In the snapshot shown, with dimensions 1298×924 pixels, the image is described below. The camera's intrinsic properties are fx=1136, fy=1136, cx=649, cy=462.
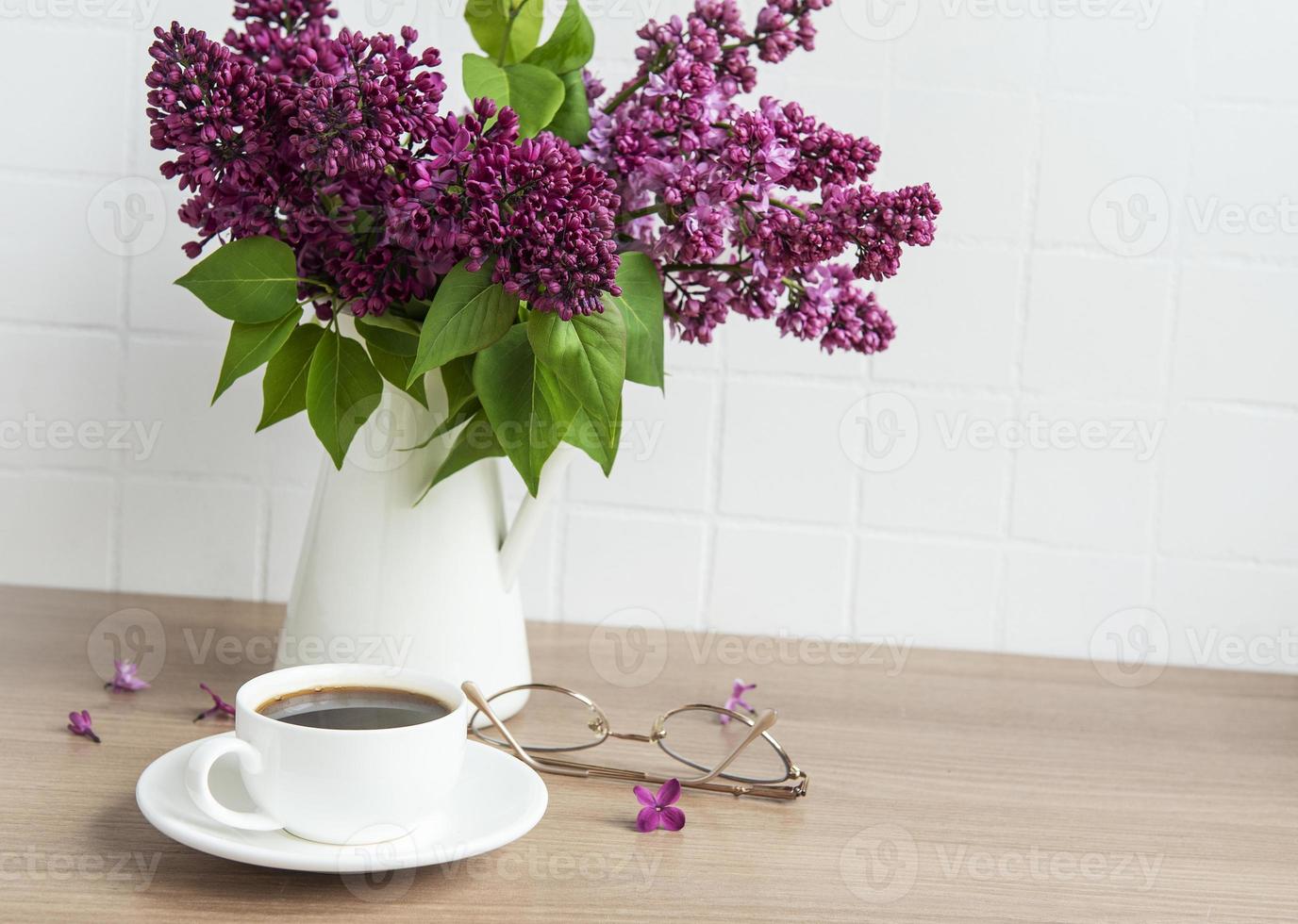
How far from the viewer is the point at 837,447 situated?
117cm

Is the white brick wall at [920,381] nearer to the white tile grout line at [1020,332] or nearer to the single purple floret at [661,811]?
the white tile grout line at [1020,332]

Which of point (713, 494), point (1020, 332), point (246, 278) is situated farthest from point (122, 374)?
point (1020, 332)

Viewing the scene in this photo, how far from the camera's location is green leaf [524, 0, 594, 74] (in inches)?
30.6

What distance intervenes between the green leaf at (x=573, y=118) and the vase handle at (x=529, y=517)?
21cm

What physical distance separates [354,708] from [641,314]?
30cm

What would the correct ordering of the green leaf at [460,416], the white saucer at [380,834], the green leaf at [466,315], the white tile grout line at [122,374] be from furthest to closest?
the white tile grout line at [122,374], the green leaf at [460,416], the green leaf at [466,315], the white saucer at [380,834]

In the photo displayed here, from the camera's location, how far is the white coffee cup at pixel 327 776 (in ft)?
1.90

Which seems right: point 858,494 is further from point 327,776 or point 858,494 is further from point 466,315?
point 327,776

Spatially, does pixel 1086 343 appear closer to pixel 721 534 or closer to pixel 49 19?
pixel 721 534

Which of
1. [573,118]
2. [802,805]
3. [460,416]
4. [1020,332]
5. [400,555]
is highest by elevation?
[573,118]

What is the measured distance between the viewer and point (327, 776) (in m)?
0.58

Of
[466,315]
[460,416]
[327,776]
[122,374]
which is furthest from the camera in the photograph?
[122,374]

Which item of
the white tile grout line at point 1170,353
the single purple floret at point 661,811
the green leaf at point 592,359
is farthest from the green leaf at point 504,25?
the white tile grout line at point 1170,353

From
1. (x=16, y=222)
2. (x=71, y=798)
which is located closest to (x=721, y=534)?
(x=71, y=798)
